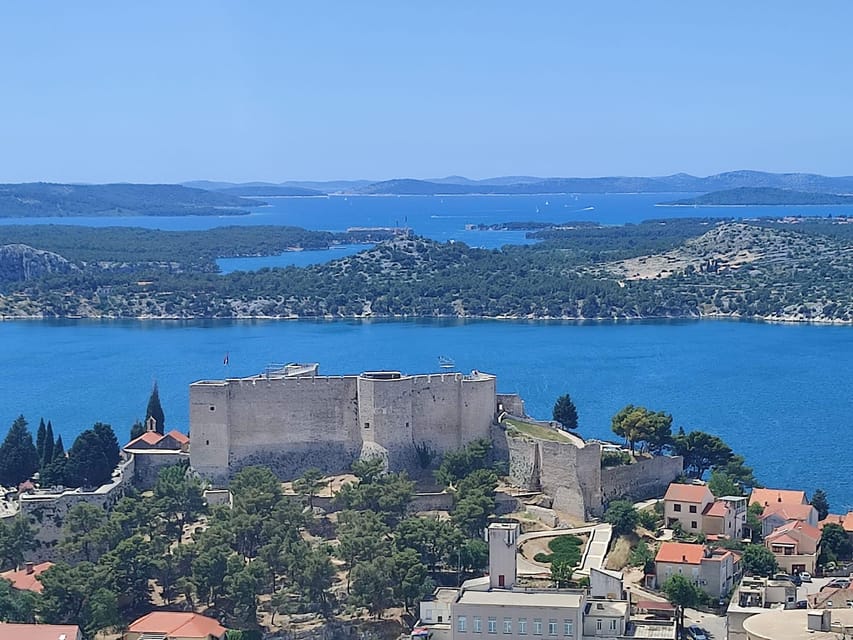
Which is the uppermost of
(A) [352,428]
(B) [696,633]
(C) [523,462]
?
(A) [352,428]

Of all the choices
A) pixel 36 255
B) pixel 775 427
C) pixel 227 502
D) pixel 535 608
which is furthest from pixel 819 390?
pixel 36 255

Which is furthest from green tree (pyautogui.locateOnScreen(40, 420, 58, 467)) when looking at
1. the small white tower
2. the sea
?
the small white tower

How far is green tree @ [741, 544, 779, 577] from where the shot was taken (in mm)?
26141

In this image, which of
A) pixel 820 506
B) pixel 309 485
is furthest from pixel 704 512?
pixel 309 485

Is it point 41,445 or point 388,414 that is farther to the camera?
point 41,445

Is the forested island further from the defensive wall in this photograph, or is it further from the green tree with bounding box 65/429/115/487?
the green tree with bounding box 65/429/115/487

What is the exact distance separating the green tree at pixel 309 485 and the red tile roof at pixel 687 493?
6.84 meters

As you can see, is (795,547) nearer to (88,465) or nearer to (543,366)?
(88,465)

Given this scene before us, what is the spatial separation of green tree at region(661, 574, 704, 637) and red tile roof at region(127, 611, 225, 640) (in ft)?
24.5

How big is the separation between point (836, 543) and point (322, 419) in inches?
410

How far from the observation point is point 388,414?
30000 millimetres

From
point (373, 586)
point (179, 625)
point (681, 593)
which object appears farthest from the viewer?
point (373, 586)

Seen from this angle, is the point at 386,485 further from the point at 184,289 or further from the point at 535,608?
the point at 184,289

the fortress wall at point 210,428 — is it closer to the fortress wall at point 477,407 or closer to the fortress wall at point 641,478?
the fortress wall at point 477,407
